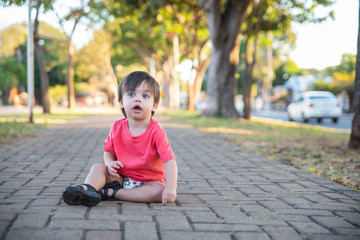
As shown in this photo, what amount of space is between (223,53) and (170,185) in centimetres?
1264

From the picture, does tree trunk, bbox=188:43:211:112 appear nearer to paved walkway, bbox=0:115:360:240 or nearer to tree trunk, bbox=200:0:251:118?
tree trunk, bbox=200:0:251:118

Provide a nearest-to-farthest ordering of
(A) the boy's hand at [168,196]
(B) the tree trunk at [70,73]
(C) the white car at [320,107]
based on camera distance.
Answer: (A) the boy's hand at [168,196] < (C) the white car at [320,107] < (B) the tree trunk at [70,73]

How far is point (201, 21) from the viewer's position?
2180 centimetres

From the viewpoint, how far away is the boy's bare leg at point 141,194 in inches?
114

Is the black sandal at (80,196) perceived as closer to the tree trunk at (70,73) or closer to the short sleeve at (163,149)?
the short sleeve at (163,149)

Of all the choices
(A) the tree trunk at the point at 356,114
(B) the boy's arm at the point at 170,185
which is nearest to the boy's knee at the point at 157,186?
(B) the boy's arm at the point at 170,185

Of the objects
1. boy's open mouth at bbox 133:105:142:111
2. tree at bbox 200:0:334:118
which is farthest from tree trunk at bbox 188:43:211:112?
boy's open mouth at bbox 133:105:142:111

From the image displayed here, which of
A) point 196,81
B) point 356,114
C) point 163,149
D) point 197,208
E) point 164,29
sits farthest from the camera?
point 164,29

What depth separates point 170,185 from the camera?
9.38 ft

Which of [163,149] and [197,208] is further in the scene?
[163,149]

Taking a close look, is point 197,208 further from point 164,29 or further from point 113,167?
point 164,29

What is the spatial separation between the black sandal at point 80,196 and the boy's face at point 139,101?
71cm

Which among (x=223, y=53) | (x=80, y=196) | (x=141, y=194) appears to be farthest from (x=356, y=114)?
(x=223, y=53)

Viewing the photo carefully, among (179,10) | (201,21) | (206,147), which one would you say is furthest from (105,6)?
(206,147)
